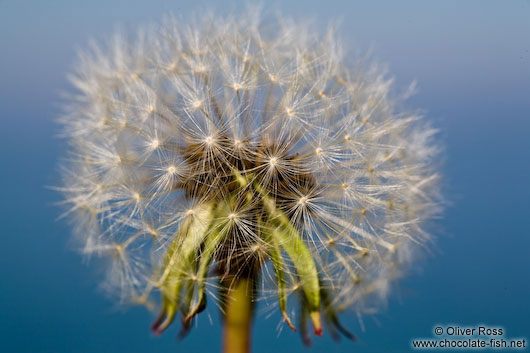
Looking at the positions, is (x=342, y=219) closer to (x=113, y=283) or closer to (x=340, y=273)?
(x=340, y=273)

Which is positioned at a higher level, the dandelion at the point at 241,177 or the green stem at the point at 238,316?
the dandelion at the point at 241,177

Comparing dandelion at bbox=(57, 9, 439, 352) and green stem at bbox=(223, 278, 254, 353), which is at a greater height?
dandelion at bbox=(57, 9, 439, 352)

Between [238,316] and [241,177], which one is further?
[238,316]

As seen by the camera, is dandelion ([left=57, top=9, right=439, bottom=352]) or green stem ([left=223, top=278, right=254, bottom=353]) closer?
dandelion ([left=57, top=9, right=439, bottom=352])

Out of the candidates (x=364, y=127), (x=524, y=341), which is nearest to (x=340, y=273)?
(x=364, y=127)

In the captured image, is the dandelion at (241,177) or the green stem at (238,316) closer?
the dandelion at (241,177)

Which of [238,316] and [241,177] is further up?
[241,177]
